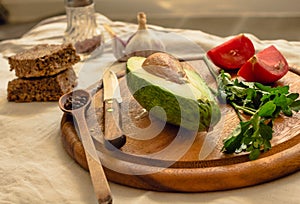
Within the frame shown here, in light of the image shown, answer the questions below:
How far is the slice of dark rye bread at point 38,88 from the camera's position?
999 millimetres

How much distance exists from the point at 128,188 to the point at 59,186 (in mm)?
97

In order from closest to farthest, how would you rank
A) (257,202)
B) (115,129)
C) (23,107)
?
(257,202)
(115,129)
(23,107)

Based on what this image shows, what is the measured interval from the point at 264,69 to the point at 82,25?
55 cm

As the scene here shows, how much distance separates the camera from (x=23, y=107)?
0.99 metres

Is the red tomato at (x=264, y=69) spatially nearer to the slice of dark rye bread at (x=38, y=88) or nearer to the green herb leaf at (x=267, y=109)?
the green herb leaf at (x=267, y=109)

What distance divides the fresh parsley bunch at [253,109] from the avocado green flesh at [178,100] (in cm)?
5

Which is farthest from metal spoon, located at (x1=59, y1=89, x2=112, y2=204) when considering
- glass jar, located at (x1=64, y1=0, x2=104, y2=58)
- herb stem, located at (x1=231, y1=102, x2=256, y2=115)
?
glass jar, located at (x1=64, y1=0, x2=104, y2=58)

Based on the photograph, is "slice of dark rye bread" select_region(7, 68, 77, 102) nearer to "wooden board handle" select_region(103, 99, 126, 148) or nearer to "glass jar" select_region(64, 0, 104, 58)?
"wooden board handle" select_region(103, 99, 126, 148)

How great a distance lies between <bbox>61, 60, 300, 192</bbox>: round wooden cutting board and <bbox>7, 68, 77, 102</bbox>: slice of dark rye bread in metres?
0.18

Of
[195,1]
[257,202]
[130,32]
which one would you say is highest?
[257,202]

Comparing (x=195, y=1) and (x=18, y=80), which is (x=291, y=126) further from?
(x=195, y=1)

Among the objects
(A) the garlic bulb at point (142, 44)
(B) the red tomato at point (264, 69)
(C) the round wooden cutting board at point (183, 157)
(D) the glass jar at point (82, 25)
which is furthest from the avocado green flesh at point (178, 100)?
(D) the glass jar at point (82, 25)

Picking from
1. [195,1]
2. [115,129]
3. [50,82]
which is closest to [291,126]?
[115,129]

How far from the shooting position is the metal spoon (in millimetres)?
648
